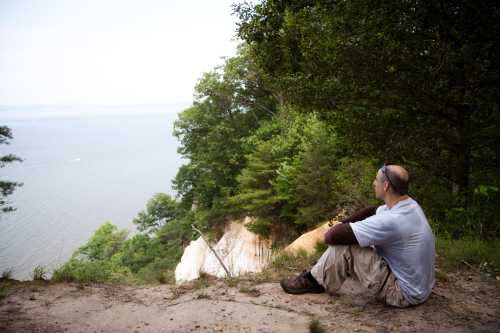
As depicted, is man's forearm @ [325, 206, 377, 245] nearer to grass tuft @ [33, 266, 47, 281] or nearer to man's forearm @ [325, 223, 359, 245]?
man's forearm @ [325, 223, 359, 245]

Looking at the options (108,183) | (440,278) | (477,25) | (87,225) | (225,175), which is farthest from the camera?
(108,183)

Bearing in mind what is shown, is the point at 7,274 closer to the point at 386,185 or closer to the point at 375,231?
the point at 375,231

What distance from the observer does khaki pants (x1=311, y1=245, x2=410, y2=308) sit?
340 centimetres

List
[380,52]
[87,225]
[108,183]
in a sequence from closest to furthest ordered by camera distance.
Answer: [380,52]
[87,225]
[108,183]

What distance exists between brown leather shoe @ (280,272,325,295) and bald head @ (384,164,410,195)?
1.49 metres

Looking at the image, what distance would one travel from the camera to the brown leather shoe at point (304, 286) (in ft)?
12.9

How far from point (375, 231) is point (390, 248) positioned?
276 mm

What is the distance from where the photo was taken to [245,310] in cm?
369

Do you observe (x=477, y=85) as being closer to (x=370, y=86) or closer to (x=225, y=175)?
(x=370, y=86)

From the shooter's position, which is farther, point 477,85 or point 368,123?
point 368,123

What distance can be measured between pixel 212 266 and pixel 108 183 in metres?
84.4

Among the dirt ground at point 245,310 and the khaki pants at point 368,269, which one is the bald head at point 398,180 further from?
the dirt ground at point 245,310

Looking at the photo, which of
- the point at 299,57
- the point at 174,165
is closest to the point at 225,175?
the point at 299,57

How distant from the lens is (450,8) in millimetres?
4973
